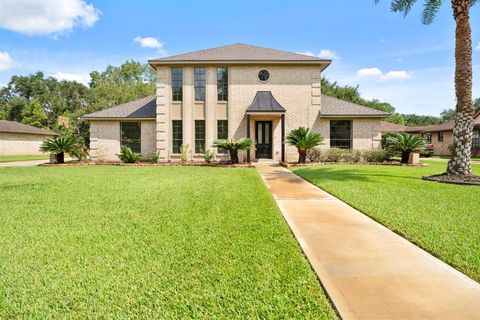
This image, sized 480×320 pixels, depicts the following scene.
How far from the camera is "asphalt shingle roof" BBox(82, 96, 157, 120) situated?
21.1 metres

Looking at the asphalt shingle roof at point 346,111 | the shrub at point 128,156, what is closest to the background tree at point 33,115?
the shrub at point 128,156

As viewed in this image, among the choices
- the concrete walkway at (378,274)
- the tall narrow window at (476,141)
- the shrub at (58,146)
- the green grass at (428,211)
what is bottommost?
the concrete walkway at (378,274)

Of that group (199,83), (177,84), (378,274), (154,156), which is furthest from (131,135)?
(378,274)

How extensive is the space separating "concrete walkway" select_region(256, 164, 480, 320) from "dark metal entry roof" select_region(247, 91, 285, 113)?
13487 millimetres

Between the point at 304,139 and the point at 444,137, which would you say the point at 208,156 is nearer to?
the point at 304,139

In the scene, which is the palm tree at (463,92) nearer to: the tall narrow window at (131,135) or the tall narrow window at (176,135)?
the tall narrow window at (176,135)

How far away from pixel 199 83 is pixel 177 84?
5.06 feet

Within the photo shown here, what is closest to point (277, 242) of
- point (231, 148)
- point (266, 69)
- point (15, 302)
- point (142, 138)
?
point (15, 302)

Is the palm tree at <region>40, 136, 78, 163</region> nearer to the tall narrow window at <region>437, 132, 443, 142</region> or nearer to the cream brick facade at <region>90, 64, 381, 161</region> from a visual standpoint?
the cream brick facade at <region>90, 64, 381, 161</region>

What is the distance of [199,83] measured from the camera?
20344 millimetres

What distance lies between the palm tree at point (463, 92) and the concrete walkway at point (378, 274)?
8.00 meters

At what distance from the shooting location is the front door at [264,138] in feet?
67.2

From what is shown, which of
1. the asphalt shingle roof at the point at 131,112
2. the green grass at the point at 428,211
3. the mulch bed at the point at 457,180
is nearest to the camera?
the green grass at the point at 428,211

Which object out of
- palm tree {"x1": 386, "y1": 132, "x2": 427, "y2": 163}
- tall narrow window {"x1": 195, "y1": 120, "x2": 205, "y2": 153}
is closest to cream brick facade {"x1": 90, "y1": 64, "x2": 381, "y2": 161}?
tall narrow window {"x1": 195, "y1": 120, "x2": 205, "y2": 153}
